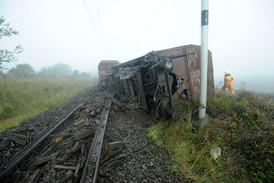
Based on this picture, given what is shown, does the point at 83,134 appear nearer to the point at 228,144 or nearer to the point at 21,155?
the point at 21,155

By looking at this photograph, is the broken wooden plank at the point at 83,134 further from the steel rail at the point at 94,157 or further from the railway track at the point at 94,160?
the steel rail at the point at 94,157

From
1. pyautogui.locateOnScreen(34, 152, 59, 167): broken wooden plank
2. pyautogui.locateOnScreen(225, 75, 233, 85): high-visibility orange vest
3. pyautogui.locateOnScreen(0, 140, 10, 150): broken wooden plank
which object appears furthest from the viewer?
pyautogui.locateOnScreen(225, 75, 233, 85): high-visibility orange vest

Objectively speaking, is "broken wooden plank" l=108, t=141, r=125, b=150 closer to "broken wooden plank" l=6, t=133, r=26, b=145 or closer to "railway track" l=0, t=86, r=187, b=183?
"railway track" l=0, t=86, r=187, b=183

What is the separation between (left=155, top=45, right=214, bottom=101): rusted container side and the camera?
473 cm

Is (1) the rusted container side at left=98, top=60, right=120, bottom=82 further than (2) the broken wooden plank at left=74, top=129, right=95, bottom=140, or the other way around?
(1) the rusted container side at left=98, top=60, right=120, bottom=82

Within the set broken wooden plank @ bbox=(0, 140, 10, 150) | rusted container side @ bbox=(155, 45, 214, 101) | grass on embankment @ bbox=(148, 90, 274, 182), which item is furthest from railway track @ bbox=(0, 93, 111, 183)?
rusted container side @ bbox=(155, 45, 214, 101)

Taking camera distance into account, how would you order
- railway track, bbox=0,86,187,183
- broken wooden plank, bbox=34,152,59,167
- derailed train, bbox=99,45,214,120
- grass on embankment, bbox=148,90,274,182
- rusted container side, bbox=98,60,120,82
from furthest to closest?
rusted container side, bbox=98,60,120,82 < derailed train, bbox=99,45,214,120 < broken wooden plank, bbox=34,152,59,167 < grass on embankment, bbox=148,90,274,182 < railway track, bbox=0,86,187,183

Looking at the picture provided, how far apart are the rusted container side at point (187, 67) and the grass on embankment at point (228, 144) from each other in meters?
1.39

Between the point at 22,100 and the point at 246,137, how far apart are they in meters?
11.6

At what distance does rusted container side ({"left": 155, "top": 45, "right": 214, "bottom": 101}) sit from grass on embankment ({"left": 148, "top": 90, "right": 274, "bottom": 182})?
1.39 metres

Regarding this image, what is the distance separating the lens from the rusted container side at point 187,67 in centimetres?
473

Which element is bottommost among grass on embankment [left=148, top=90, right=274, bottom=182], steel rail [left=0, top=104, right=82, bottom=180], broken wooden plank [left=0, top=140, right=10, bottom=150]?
grass on embankment [left=148, top=90, right=274, bottom=182]

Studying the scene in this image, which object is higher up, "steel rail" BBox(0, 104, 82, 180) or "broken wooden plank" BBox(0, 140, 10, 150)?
"broken wooden plank" BBox(0, 140, 10, 150)

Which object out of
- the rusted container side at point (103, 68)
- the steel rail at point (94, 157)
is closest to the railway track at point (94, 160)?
the steel rail at point (94, 157)
